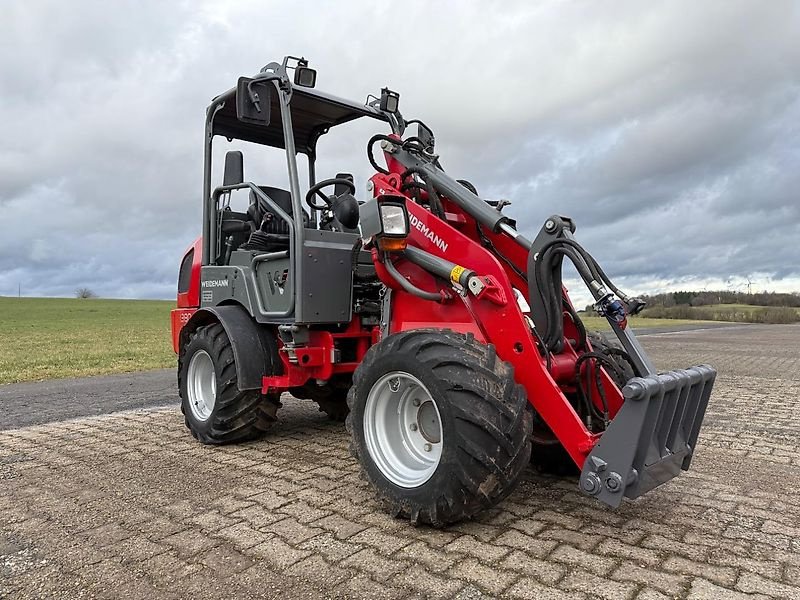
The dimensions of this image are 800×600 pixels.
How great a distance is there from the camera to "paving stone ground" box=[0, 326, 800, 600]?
2.89 m

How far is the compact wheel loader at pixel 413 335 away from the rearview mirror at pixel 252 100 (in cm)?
2

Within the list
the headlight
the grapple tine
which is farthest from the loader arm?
the headlight

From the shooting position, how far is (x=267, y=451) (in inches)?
213

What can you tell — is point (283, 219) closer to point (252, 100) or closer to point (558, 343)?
point (252, 100)

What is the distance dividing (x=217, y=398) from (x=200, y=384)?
66 centimetres

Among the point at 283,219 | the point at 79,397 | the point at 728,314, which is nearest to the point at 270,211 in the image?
the point at 283,219

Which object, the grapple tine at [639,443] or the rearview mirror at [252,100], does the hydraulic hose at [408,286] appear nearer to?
the grapple tine at [639,443]

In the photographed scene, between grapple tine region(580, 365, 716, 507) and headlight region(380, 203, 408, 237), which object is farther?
headlight region(380, 203, 408, 237)

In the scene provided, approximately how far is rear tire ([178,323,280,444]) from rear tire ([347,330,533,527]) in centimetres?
181

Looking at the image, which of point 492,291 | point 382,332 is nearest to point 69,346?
point 382,332

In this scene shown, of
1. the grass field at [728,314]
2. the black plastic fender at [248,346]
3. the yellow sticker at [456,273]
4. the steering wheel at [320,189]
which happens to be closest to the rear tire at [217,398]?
the black plastic fender at [248,346]

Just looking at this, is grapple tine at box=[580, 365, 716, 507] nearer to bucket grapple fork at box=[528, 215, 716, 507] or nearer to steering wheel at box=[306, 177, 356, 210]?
bucket grapple fork at box=[528, 215, 716, 507]

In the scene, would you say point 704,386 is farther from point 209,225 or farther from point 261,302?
point 209,225

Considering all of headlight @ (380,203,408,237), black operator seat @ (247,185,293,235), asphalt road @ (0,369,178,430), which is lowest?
asphalt road @ (0,369,178,430)
